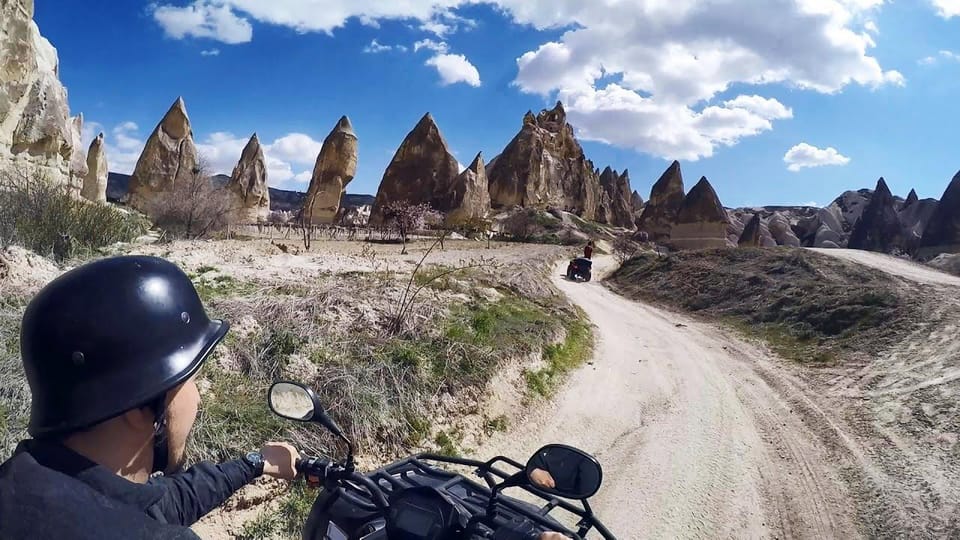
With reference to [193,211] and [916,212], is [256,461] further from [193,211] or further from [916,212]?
[916,212]

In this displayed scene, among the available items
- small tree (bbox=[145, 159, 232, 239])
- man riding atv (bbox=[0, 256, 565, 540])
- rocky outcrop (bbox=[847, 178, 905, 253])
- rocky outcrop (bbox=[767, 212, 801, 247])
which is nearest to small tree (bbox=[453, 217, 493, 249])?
small tree (bbox=[145, 159, 232, 239])

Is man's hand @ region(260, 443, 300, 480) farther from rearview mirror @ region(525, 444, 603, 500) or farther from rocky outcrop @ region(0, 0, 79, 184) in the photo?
rocky outcrop @ region(0, 0, 79, 184)

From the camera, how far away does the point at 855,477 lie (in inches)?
244

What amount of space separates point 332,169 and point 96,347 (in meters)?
46.2

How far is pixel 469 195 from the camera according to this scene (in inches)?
2032

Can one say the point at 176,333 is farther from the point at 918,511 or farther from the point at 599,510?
the point at 918,511

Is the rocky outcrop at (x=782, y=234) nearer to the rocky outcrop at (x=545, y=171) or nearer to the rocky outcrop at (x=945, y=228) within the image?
the rocky outcrop at (x=545, y=171)

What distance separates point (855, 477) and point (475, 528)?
5858 mm

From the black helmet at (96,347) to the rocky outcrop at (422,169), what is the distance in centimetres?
5209

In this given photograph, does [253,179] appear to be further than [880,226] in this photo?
No

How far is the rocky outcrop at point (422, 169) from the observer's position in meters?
54.0

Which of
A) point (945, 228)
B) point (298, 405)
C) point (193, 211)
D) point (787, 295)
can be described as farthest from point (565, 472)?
point (945, 228)

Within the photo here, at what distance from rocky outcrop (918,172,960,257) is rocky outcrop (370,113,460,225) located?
3865cm

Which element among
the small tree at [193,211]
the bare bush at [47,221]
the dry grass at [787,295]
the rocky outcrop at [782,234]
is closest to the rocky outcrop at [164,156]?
the small tree at [193,211]
